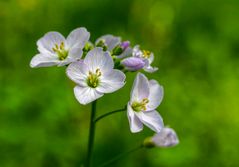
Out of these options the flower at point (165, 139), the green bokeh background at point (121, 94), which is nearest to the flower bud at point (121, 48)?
the flower at point (165, 139)

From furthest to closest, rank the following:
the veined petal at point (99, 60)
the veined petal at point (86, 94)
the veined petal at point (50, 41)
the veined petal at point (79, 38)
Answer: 1. the veined petal at point (50, 41)
2. the veined petal at point (79, 38)
3. the veined petal at point (99, 60)
4. the veined petal at point (86, 94)

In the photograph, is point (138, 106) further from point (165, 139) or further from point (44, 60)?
Result: point (44, 60)

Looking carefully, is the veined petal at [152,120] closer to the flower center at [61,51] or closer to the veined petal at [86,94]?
the veined petal at [86,94]

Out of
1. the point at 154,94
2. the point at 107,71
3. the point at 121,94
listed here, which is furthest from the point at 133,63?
the point at 121,94

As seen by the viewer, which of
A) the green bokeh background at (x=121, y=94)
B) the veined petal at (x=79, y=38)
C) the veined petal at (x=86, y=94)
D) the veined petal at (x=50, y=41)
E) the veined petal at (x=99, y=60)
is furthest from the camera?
the green bokeh background at (x=121, y=94)

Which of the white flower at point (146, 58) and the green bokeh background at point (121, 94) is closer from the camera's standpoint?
the white flower at point (146, 58)

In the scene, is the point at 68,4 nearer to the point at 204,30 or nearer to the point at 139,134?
the point at 204,30

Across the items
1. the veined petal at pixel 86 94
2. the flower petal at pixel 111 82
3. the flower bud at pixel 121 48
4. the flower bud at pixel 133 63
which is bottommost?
the veined petal at pixel 86 94

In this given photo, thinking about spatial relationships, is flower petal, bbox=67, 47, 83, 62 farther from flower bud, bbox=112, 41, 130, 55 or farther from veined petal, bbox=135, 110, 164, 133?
veined petal, bbox=135, 110, 164, 133
